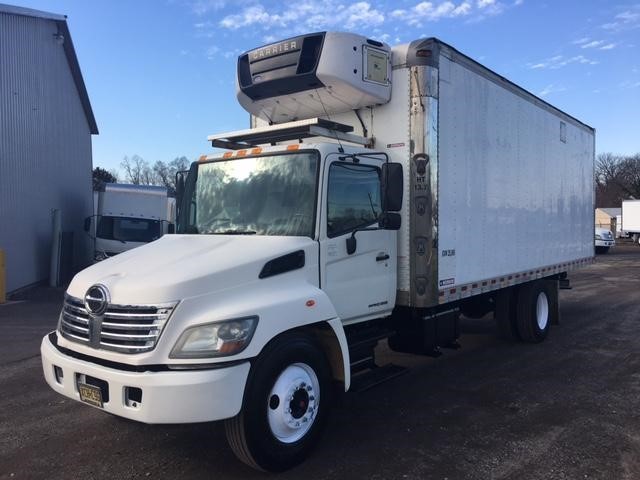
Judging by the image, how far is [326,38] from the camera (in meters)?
5.23

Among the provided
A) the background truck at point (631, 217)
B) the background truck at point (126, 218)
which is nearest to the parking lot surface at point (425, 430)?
the background truck at point (126, 218)

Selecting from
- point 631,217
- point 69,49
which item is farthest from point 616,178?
point 69,49

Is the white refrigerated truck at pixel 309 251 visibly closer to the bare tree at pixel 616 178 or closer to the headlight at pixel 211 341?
the headlight at pixel 211 341

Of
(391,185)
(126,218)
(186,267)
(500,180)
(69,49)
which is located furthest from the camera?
(69,49)

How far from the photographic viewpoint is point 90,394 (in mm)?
3807

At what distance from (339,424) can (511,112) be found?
4.89m

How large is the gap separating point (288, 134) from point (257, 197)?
2.75 feet

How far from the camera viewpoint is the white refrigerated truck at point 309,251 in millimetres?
3658

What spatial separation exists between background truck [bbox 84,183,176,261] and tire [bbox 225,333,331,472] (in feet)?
43.5

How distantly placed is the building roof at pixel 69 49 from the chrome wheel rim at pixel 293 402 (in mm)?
15672

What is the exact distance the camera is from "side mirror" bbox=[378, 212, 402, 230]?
194 inches

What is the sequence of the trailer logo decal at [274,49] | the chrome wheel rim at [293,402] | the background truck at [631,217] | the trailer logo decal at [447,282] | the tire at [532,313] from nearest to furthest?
the chrome wheel rim at [293,402], the trailer logo decal at [274,49], the trailer logo decal at [447,282], the tire at [532,313], the background truck at [631,217]

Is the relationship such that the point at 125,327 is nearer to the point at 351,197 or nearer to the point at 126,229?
the point at 351,197

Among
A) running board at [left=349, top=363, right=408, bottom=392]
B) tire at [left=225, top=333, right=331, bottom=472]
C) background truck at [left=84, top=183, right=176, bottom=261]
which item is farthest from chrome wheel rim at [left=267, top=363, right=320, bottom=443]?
background truck at [left=84, top=183, right=176, bottom=261]
